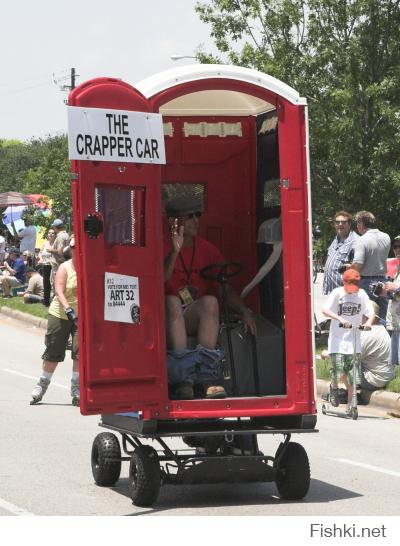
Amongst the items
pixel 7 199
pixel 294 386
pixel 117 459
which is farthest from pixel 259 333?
pixel 7 199

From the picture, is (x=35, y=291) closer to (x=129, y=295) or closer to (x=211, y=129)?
(x=211, y=129)

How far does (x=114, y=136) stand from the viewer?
9.07m

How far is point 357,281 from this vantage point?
14.6 metres

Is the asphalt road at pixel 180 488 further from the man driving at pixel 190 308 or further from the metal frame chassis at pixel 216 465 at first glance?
the man driving at pixel 190 308

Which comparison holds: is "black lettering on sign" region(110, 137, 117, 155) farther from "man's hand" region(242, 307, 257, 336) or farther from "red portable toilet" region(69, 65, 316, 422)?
"man's hand" region(242, 307, 257, 336)

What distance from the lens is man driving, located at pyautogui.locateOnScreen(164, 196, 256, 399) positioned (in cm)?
954

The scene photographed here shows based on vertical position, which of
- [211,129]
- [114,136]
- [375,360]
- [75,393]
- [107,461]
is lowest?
[75,393]

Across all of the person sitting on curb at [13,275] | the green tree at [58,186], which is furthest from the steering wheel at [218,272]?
the person sitting on curb at [13,275]

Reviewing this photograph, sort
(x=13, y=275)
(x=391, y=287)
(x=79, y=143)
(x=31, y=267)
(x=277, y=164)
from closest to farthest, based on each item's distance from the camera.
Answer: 1. (x=79, y=143)
2. (x=277, y=164)
3. (x=391, y=287)
4. (x=13, y=275)
5. (x=31, y=267)

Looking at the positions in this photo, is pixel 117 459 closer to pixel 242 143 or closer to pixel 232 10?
pixel 242 143

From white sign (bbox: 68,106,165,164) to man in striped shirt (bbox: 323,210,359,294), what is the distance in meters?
7.36

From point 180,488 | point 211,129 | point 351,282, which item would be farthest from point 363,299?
point 180,488

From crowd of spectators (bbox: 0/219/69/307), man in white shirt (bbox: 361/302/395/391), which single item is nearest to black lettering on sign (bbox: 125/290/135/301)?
man in white shirt (bbox: 361/302/395/391)

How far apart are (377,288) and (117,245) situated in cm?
781
